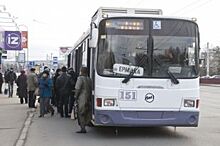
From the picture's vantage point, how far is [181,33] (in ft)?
39.2

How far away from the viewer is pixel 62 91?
55.0ft

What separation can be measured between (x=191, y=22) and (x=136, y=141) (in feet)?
10.1

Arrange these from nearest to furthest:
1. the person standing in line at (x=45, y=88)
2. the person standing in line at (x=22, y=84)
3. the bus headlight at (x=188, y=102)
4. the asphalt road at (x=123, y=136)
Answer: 1. the asphalt road at (x=123, y=136)
2. the bus headlight at (x=188, y=102)
3. the person standing in line at (x=45, y=88)
4. the person standing in line at (x=22, y=84)

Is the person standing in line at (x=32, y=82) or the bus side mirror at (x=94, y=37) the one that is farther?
the person standing in line at (x=32, y=82)

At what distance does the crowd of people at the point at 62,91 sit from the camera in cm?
1262

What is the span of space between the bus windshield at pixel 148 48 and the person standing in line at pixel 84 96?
1.01 meters

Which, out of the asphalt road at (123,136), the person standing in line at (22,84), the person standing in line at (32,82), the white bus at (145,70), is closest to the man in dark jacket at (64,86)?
the asphalt road at (123,136)

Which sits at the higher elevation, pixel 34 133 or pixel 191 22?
pixel 191 22

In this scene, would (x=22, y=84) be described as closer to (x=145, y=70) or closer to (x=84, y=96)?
(x=84, y=96)

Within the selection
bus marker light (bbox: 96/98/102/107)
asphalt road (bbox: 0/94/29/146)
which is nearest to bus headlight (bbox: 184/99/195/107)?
bus marker light (bbox: 96/98/102/107)

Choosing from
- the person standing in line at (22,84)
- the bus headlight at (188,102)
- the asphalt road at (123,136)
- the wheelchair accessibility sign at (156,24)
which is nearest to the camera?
the asphalt road at (123,136)

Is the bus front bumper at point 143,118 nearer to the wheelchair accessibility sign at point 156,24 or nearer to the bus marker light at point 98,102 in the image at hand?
the bus marker light at point 98,102

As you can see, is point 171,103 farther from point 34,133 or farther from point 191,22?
point 34,133

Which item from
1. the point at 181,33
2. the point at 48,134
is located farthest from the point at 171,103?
the point at 48,134
